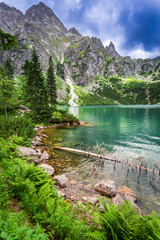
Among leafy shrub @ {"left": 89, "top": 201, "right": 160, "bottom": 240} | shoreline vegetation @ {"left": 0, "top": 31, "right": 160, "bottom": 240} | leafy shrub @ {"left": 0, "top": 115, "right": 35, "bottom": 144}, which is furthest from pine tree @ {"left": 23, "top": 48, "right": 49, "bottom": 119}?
leafy shrub @ {"left": 89, "top": 201, "right": 160, "bottom": 240}

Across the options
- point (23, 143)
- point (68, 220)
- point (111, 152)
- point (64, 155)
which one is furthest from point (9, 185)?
point (111, 152)

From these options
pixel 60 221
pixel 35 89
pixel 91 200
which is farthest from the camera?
pixel 35 89

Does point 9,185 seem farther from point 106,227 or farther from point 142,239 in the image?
point 142,239

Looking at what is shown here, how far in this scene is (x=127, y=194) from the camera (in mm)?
7422

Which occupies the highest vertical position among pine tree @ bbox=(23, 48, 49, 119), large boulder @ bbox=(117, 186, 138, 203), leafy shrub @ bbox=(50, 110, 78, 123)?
pine tree @ bbox=(23, 48, 49, 119)

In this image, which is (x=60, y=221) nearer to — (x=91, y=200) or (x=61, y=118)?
(x=91, y=200)

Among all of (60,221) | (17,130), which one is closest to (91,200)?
(60,221)

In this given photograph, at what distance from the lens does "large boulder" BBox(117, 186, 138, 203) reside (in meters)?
7.06

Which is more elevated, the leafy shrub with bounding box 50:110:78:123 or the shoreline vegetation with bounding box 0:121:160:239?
the leafy shrub with bounding box 50:110:78:123

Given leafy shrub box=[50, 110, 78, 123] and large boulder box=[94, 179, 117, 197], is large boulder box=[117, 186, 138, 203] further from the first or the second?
leafy shrub box=[50, 110, 78, 123]

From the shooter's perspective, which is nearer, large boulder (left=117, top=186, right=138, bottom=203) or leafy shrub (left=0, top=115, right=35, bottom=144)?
large boulder (left=117, top=186, right=138, bottom=203)

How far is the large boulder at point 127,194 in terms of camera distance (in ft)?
23.2

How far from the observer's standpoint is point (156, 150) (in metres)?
15.8

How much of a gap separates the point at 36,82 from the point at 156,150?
28789mm
